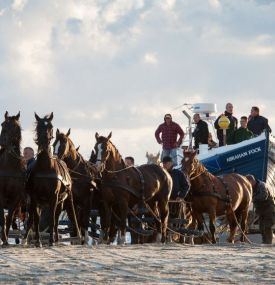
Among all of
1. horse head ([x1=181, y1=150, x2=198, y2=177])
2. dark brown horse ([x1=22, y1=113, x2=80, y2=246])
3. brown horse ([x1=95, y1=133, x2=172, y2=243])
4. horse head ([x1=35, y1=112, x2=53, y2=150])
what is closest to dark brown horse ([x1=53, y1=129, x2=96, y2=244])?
brown horse ([x1=95, y1=133, x2=172, y2=243])

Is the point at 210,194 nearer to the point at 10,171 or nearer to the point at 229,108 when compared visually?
the point at 10,171

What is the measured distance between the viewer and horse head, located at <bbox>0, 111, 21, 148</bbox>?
630 inches

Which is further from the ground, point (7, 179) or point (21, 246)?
point (7, 179)

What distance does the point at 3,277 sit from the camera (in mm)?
10094

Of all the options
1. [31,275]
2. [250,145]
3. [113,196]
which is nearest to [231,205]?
[113,196]

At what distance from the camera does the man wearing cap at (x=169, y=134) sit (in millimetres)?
25266

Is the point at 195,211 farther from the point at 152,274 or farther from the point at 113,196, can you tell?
the point at 152,274

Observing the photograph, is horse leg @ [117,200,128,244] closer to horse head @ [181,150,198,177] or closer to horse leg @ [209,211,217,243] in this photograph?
horse head @ [181,150,198,177]

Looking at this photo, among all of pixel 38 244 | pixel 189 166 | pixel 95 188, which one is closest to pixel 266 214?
pixel 189 166

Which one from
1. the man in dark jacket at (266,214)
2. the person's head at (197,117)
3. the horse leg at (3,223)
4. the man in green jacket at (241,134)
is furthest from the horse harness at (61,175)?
the man in green jacket at (241,134)

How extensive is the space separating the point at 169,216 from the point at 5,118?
661 cm

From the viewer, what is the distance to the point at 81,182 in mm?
18016

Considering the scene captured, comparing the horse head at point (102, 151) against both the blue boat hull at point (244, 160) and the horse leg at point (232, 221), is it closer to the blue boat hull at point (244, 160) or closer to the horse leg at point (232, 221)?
the horse leg at point (232, 221)

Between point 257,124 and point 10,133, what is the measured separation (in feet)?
43.0
